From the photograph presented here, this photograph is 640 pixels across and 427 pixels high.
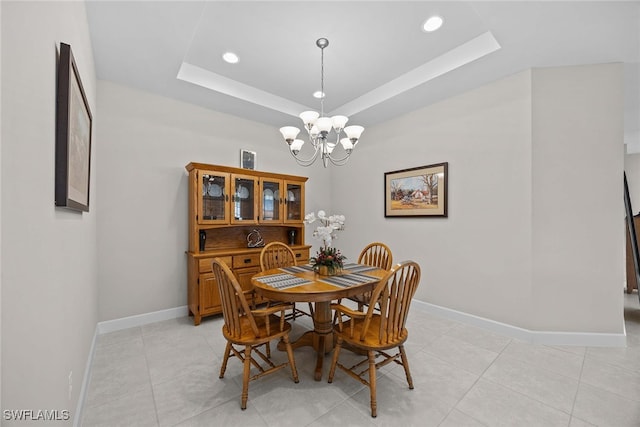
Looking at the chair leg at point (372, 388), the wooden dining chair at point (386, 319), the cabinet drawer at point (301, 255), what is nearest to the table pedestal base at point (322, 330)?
the wooden dining chair at point (386, 319)

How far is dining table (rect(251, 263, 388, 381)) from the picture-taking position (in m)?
1.85

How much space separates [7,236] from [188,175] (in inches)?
111

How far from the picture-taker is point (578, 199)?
8.43 ft

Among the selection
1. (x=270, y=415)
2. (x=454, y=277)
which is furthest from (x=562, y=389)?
(x=270, y=415)

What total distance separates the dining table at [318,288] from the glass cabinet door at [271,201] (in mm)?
1230

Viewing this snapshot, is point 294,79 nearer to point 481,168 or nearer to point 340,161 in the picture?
point 340,161

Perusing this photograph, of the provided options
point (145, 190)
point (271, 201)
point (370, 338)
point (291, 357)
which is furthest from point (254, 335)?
point (145, 190)

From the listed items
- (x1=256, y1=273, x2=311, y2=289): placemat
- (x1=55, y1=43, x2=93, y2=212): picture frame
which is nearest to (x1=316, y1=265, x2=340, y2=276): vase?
(x1=256, y1=273, x2=311, y2=289): placemat

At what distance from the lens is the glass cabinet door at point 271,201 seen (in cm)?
364

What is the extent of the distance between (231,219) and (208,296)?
94cm

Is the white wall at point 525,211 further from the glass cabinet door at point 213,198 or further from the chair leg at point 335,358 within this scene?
the glass cabinet door at point 213,198

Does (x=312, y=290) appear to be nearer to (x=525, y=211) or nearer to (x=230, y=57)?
(x=525, y=211)

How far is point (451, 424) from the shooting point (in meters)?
1.60

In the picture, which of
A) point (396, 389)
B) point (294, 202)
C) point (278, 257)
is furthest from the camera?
point (294, 202)
